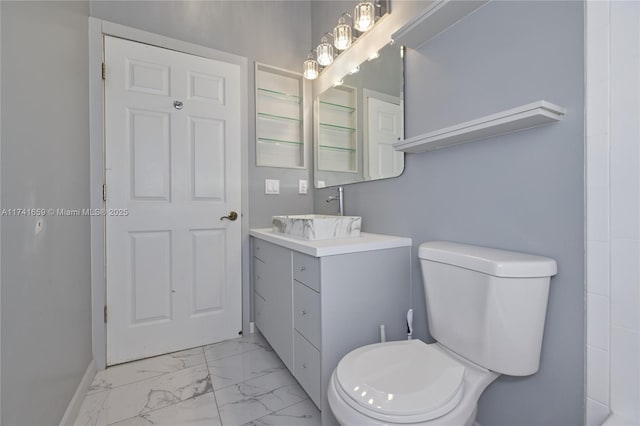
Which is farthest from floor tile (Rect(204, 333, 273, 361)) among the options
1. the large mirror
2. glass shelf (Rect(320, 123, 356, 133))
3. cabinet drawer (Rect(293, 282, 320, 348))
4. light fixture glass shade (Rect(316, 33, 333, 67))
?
light fixture glass shade (Rect(316, 33, 333, 67))

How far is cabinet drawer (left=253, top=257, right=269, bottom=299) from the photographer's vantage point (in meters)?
1.83

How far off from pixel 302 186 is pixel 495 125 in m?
1.58

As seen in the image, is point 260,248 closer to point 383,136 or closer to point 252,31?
point 383,136

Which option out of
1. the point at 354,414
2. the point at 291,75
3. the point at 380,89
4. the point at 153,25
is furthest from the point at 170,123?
the point at 354,414

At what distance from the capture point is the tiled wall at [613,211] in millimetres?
717

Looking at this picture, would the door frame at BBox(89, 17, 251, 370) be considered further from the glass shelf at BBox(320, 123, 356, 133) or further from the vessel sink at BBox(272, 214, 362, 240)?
the glass shelf at BBox(320, 123, 356, 133)

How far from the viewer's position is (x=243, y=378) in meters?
1.59

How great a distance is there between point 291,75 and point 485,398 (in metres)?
2.39

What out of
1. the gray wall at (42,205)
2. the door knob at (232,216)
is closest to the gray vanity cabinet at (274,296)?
the door knob at (232,216)

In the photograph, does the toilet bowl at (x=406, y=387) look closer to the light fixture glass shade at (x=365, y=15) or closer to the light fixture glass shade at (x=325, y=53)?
the light fixture glass shade at (x=365, y=15)

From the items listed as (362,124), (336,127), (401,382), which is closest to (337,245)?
(401,382)

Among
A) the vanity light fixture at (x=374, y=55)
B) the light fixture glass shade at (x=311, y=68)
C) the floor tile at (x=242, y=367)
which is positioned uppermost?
the light fixture glass shade at (x=311, y=68)

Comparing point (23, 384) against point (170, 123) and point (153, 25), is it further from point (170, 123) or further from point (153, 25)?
point (153, 25)

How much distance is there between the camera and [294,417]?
1.30 metres
